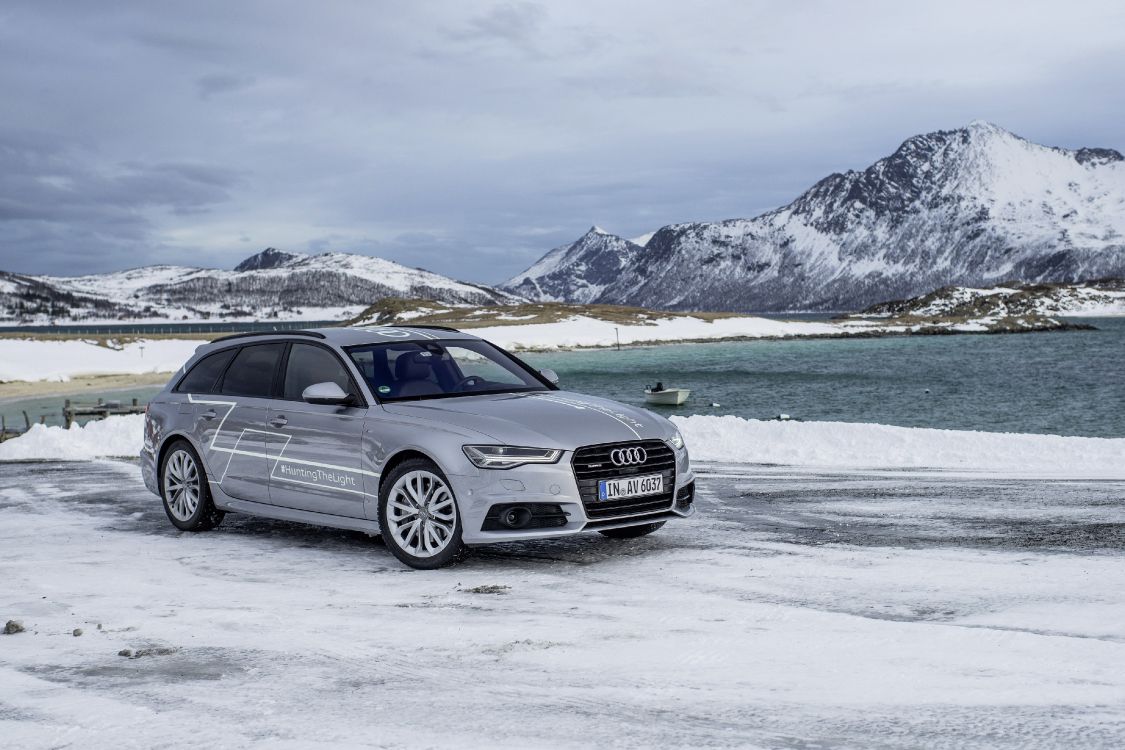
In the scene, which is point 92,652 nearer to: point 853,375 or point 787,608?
point 787,608

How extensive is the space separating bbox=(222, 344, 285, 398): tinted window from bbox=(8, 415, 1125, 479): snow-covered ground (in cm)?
885

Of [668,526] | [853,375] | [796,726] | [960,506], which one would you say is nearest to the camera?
[796,726]

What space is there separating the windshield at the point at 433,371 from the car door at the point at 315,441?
0.24 m

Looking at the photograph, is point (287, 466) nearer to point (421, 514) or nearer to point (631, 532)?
point (421, 514)

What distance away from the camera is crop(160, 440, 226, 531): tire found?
1038cm

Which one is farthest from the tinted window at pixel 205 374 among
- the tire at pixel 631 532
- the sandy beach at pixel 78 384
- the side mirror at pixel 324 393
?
the sandy beach at pixel 78 384

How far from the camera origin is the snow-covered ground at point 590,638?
15.5 feet

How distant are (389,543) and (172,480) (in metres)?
3.36

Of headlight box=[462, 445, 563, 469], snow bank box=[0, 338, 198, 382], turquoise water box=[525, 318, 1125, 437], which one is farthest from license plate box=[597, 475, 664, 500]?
snow bank box=[0, 338, 198, 382]

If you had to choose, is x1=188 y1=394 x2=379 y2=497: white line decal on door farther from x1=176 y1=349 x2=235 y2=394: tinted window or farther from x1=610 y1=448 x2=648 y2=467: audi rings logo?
x1=610 y1=448 x2=648 y2=467: audi rings logo

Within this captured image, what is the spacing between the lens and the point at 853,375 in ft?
252

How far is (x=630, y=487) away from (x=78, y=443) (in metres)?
15.5

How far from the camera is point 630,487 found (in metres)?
8.41

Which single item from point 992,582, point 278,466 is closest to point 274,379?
point 278,466
